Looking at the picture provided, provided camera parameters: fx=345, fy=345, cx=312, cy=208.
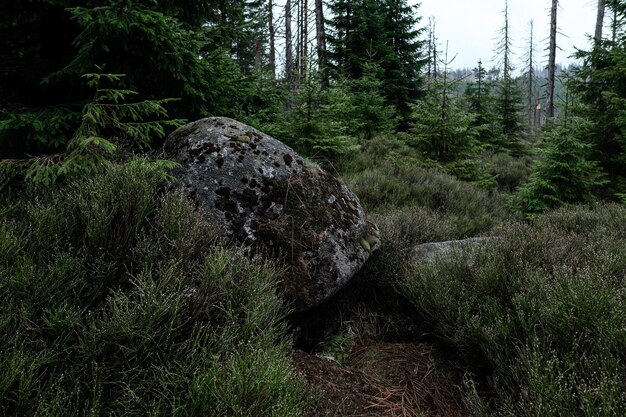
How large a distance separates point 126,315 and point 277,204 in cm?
198

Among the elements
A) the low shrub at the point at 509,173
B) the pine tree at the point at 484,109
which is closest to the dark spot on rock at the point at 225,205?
the low shrub at the point at 509,173

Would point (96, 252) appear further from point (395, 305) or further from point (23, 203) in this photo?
point (395, 305)

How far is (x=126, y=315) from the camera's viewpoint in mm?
1605

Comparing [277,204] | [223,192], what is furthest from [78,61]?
[277,204]

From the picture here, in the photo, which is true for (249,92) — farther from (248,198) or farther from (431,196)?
(431,196)

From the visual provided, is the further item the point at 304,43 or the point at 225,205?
the point at 304,43

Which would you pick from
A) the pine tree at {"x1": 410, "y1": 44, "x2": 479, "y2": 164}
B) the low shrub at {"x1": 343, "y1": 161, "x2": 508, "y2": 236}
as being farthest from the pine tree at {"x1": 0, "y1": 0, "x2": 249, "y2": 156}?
the pine tree at {"x1": 410, "y1": 44, "x2": 479, "y2": 164}

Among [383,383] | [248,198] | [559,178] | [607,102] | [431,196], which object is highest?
[607,102]

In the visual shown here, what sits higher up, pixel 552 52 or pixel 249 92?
pixel 552 52

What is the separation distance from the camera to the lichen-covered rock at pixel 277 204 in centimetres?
319

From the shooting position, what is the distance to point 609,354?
1992mm

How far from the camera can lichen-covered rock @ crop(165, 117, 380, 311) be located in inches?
126

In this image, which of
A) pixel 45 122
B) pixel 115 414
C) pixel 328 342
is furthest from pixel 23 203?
pixel 328 342

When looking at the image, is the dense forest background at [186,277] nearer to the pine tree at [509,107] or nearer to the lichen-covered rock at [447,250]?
the lichen-covered rock at [447,250]
